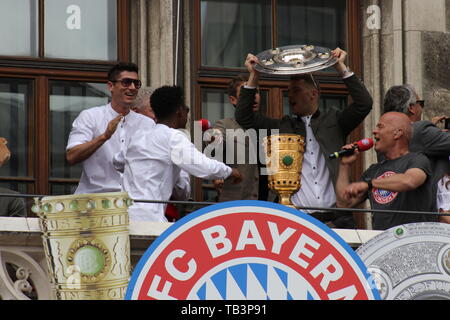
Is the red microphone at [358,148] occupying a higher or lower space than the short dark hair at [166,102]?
lower

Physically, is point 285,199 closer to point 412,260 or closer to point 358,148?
point 358,148

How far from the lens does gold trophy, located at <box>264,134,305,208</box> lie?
11734mm

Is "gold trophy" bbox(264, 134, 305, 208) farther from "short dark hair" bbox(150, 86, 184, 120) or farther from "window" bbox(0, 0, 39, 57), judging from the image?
"window" bbox(0, 0, 39, 57)

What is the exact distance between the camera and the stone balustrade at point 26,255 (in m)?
10.8

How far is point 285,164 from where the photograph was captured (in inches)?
464

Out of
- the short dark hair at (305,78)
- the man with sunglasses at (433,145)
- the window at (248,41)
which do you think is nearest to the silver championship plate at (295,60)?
the short dark hair at (305,78)

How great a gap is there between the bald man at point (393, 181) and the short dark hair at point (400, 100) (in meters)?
0.50

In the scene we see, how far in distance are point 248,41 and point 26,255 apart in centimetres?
410

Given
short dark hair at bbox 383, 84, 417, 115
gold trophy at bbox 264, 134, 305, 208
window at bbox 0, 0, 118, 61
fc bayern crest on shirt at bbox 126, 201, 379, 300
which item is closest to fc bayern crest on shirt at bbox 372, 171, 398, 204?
gold trophy at bbox 264, 134, 305, 208

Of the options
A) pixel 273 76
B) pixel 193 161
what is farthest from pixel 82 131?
pixel 273 76

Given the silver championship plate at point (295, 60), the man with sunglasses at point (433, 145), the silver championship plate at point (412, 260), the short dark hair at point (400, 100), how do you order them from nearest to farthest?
the silver championship plate at point (412, 260) < the man with sunglasses at point (433, 145) < the silver championship plate at point (295, 60) < the short dark hair at point (400, 100)

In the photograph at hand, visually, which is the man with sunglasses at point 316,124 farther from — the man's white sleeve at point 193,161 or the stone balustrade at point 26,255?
the stone balustrade at point 26,255

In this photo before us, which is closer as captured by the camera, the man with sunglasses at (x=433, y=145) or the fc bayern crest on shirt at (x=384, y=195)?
the fc bayern crest on shirt at (x=384, y=195)
